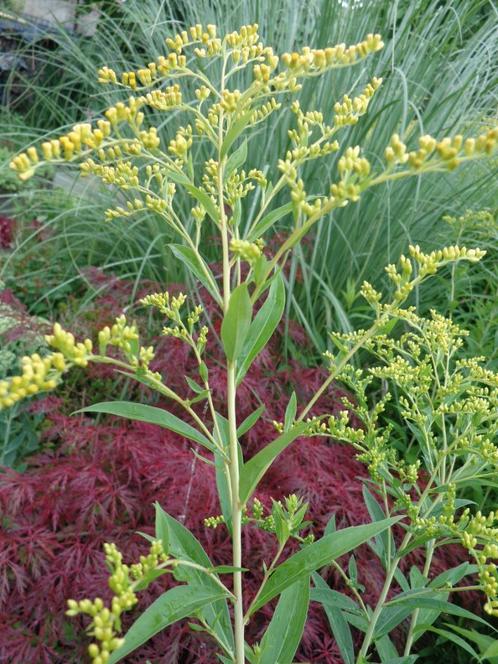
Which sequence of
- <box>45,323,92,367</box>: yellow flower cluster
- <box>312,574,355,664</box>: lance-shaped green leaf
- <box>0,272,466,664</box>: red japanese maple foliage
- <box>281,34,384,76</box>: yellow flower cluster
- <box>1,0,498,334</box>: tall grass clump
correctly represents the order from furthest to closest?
<box>1,0,498,334</box>: tall grass clump, <box>0,272,466,664</box>: red japanese maple foliage, <box>312,574,355,664</box>: lance-shaped green leaf, <box>281,34,384,76</box>: yellow flower cluster, <box>45,323,92,367</box>: yellow flower cluster

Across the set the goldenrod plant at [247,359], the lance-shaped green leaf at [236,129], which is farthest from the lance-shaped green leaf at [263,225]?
the lance-shaped green leaf at [236,129]

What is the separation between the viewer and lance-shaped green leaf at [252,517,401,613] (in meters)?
0.99

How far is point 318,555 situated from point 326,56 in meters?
0.74

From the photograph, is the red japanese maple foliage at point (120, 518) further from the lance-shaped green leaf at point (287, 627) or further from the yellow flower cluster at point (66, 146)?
the yellow flower cluster at point (66, 146)

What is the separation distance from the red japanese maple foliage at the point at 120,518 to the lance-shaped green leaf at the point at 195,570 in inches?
14.7

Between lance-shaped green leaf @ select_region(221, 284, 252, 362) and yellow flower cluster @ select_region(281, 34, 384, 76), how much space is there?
0.34 m

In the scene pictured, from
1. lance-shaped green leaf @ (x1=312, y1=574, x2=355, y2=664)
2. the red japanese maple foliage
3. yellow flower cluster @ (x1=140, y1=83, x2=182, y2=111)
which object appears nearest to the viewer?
yellow flower cluster @ (x1=140, y1=83, x2=182, y2=111)

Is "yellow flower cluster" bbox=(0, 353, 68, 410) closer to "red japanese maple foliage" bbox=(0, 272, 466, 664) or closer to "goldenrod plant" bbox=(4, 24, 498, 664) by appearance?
"goldenrod plant" bbox=(4, 24, 498, 664)

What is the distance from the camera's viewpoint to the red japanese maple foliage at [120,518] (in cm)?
160

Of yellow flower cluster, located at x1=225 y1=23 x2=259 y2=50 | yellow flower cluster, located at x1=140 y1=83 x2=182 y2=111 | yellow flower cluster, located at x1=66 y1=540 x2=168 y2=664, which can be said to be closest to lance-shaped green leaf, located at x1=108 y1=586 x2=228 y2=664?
yellow flower cluster, located at x1=66 y1=540 x2=168 y2=664

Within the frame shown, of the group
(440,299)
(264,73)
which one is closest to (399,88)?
(440,299)

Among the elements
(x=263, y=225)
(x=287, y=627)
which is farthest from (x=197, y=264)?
(x=287, y=627)

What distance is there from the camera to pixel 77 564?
1615mm

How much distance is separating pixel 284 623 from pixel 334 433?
355 millimetres
